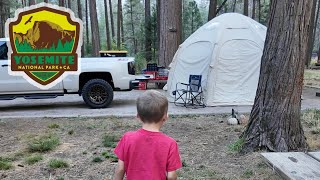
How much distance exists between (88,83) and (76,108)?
92 cm

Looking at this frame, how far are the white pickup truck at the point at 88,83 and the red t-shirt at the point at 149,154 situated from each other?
7.20 meters

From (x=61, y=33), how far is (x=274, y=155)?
8713 millimetres

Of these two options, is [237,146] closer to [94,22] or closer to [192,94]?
[192,94]

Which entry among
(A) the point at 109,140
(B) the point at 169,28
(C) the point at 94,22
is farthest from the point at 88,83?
(C) the point at 94,22

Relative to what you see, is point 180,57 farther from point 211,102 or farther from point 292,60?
point 292,60

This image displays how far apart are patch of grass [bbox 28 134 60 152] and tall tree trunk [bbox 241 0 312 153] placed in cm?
292

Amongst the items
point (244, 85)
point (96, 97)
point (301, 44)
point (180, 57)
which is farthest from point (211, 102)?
point (301, 44)

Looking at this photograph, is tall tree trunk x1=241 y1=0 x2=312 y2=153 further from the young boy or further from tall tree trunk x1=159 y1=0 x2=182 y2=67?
tall tree trunk x1=159 y1=0 x2=182 y2=67

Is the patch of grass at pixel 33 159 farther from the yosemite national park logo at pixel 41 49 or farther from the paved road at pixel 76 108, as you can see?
the yosemite national park logo at pixel 41 49

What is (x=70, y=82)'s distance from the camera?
30.9 ft

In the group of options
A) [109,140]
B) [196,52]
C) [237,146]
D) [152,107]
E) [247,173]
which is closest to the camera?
[152,107]

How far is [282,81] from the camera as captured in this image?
15.6 feet

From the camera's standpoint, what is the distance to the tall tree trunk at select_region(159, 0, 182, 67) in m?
13.2

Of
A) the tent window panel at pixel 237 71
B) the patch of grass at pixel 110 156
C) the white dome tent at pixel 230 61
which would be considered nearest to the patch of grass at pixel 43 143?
the patch of grass at pixel 110 156
